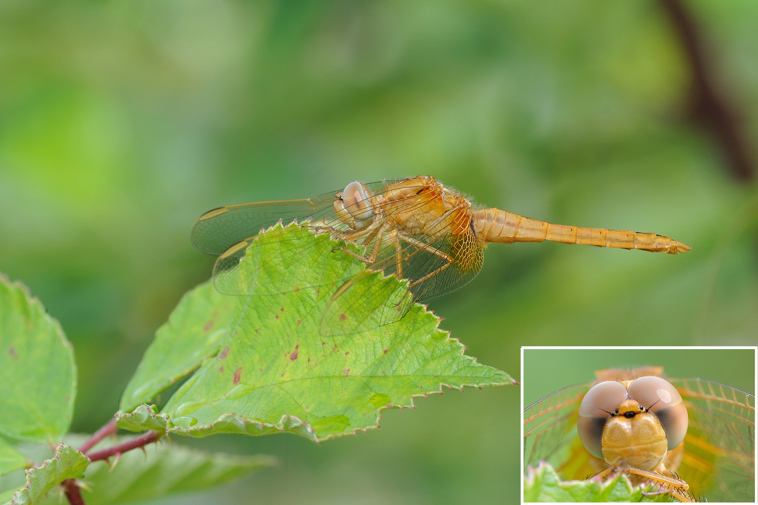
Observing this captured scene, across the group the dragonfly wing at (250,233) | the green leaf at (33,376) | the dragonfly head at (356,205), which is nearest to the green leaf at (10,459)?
the green leaf at (33,376)

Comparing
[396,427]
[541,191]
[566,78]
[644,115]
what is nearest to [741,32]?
[644,115]

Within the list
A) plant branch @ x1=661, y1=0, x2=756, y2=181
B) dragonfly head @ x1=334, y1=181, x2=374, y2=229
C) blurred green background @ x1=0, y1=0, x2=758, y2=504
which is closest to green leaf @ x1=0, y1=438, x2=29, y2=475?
dragonfly head @ x1=334, y1=181, x2=374, y2=229

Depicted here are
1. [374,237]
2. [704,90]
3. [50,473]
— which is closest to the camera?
[50,473]

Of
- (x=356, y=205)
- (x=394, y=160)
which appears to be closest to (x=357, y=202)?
(x=356, y=205)

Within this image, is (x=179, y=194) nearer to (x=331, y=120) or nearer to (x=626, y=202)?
(x=331, y=120)

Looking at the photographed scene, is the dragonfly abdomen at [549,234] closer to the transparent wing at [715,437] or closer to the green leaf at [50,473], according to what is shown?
the transparent wing at [715,437]

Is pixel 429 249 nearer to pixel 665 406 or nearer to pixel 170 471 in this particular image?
pixel 665 406
